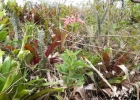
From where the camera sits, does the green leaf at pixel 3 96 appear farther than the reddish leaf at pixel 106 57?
No

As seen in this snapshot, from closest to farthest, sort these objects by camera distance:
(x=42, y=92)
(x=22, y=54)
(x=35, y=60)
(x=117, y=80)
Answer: (x=42, y=92), (x=22, y=54), (x=117, y=80), (x=35, y=60)

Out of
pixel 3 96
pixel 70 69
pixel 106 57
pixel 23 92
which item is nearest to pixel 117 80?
pixel 106 57

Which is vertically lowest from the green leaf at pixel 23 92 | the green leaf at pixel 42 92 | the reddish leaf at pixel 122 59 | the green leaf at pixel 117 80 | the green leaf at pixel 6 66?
the green leaf at pixel 117 80

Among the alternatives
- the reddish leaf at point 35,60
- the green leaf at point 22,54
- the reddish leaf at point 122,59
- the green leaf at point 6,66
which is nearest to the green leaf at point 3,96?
the green leaf at point 6,66

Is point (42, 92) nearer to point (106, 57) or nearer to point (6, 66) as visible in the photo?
point (6, 66)

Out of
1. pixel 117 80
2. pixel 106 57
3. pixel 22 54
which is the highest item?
pixel 22 54

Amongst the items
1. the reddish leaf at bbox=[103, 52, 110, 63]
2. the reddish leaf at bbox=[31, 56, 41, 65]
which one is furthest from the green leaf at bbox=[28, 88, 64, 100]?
the reddish leaf at bbox=[103, 52, 110, 63]

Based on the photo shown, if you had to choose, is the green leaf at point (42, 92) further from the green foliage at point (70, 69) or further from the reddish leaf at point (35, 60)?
the reddish leaf at point (35, 60)

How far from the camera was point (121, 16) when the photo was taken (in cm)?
441

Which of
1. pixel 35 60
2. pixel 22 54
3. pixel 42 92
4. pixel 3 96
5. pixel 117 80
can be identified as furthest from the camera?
pixel 35 60

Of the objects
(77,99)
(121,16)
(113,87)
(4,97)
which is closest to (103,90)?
(113,87)

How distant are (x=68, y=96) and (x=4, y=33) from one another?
77 cm

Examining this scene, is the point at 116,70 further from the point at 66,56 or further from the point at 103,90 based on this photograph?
the point at 66,56

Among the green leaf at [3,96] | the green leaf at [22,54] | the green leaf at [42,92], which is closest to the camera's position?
the green leaf at [3,96]
